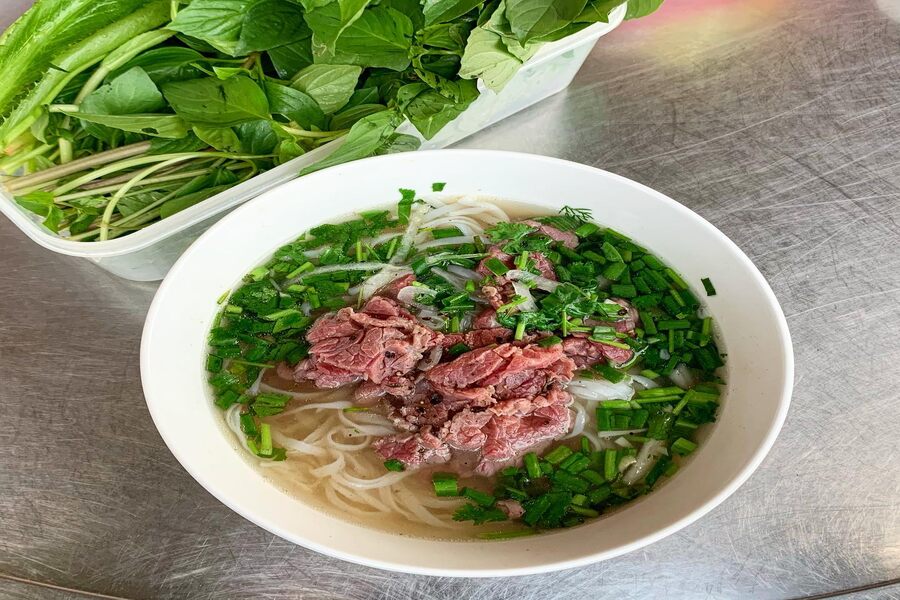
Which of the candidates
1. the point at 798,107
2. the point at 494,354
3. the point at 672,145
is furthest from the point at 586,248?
the point at 798,107

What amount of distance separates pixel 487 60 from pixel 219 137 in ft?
3.26

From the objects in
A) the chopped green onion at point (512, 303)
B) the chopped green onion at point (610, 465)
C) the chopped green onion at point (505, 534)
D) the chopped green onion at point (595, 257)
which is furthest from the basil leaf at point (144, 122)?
the chopped green onion at point (610, 465)

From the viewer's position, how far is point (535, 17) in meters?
2.01

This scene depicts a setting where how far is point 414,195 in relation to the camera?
86.7 inches

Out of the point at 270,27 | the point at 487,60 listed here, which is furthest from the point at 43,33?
the point at 487,60

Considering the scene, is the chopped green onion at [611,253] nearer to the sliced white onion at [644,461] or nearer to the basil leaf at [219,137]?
the sliced white onion at [644,461]

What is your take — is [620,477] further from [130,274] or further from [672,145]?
[130,274]

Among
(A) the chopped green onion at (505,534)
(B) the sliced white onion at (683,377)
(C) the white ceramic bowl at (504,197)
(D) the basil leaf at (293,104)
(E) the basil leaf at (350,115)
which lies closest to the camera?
(C) the white ceramic bowl at (504,197)

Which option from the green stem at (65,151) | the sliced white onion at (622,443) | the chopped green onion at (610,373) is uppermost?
the green stem at (65,151)

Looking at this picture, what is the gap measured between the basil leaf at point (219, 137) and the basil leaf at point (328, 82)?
291 mm

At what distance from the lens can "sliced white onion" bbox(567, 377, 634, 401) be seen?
1.94m

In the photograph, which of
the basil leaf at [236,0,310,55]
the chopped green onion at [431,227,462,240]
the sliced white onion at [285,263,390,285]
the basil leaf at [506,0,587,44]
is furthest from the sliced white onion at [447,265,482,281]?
the basil leaf at [236,0,310,55]

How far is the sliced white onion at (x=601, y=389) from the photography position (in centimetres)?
194

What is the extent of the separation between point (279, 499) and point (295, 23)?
1648 mm
